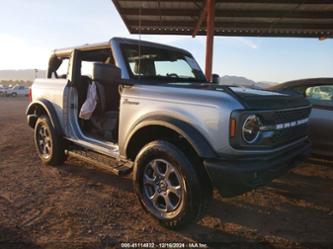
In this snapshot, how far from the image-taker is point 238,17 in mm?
12211

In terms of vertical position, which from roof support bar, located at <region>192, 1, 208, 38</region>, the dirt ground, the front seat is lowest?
the dirt ground

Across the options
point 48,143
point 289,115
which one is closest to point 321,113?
point 289,115

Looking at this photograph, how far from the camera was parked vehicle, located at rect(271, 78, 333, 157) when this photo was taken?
15.9 ft

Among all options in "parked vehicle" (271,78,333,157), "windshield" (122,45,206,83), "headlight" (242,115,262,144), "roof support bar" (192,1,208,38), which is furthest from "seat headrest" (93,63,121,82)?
"roof support bar" (192,1,208,38)

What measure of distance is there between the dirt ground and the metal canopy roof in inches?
301

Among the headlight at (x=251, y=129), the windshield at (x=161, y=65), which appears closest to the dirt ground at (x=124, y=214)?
the headlight at (x=251, y=129)

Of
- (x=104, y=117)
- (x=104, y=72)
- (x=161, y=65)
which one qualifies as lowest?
(x=104, y=117)

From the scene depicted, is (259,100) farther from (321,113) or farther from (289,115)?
(321,113)

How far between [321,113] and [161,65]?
2671 mm

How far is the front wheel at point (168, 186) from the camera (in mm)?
3049

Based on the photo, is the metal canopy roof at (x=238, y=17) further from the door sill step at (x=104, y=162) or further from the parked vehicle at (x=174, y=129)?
the door sill step at (x=104, y=162)

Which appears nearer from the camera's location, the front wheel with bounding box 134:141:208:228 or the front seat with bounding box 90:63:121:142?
the front wheel with bounding box 134:141:208:228

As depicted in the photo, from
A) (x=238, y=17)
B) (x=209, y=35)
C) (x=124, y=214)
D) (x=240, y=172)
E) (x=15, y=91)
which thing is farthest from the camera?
(x=15, y=91)

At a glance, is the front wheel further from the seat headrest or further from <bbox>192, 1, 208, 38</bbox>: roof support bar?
<bbox>192, 1, 208, 38</bbox>: roof support bar
